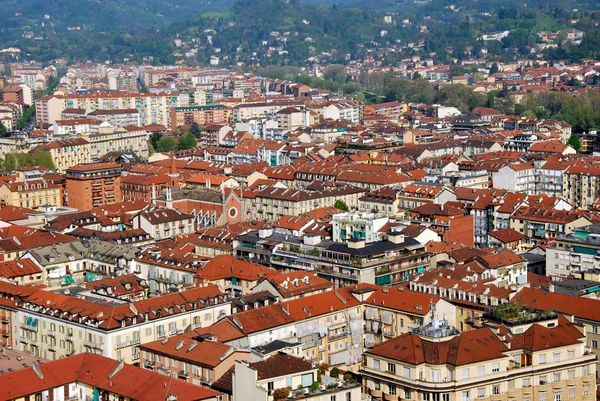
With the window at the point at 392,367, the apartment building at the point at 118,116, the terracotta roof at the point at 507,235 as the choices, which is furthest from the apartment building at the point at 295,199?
the apartment building at the point at 118,116

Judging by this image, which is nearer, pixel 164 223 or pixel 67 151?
pixel 164 223

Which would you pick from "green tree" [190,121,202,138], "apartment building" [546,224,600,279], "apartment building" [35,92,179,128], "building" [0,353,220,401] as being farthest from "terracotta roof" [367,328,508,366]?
"apartment building" [35,92,179,128]

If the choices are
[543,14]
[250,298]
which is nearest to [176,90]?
[543,14]

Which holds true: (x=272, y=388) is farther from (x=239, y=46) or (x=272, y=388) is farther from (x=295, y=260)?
(x=239, y=46)

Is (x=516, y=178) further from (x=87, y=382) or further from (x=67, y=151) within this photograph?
(x=87, y=382)

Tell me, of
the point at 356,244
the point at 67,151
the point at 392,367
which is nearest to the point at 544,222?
the point at 356,244
